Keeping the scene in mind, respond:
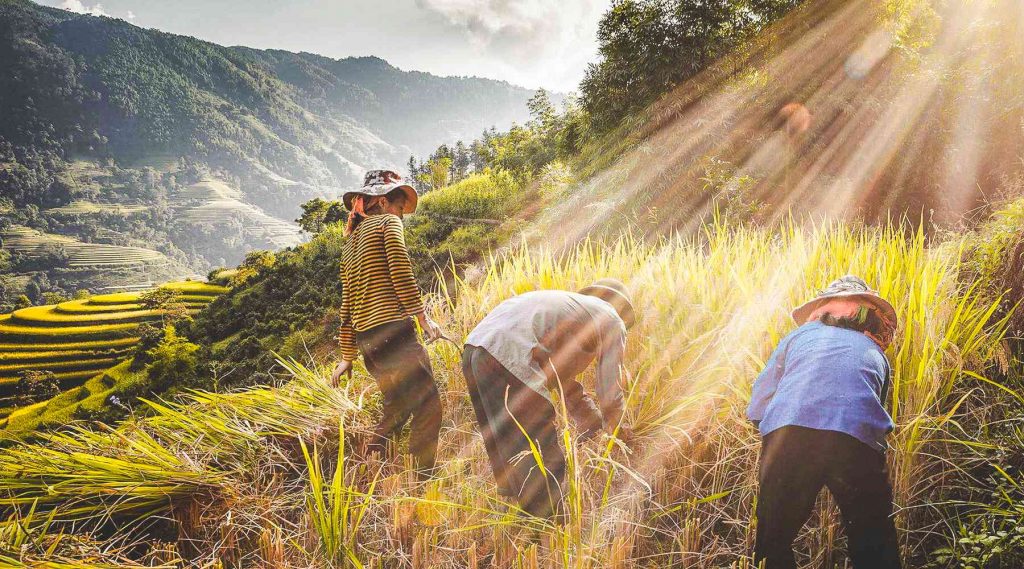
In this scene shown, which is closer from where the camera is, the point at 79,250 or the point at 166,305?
the point at 166,305

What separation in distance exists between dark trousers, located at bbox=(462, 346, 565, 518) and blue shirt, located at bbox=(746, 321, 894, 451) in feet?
2.50

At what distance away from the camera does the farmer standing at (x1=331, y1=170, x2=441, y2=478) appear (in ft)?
7.20

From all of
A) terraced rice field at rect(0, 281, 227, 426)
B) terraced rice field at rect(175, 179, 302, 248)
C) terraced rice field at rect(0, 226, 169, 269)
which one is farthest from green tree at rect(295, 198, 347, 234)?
terraced rice field at rect(175, 179, 302, 248)

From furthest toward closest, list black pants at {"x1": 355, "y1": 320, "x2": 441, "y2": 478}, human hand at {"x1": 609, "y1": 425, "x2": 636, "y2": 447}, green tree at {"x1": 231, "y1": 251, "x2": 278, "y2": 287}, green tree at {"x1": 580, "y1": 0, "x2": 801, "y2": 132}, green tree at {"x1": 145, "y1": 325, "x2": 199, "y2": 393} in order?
1. green tree at {"x1": 231, "y1": 251, "x2": 278, "y2": 287}
2. green tree at {"x1": 145, "y1": 325, "x2": 199, "y2": 393}
3. green tree at {"x1": 580, "y1": 0, "x2": 801, "y2": 132}
4. black pants at {"x1": 355, "y1": 320, "x2": 441, "y2": 478}
5. human hand at {"x1": 609, "y1": 425, "x2": 636, "y2": 447}

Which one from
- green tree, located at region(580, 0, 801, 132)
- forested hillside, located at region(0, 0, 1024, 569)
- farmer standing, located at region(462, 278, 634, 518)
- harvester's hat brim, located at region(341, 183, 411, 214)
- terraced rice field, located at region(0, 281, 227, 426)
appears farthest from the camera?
terraced rice field, located at region(0, 281, 227, 426)

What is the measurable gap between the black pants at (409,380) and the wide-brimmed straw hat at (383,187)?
731mm

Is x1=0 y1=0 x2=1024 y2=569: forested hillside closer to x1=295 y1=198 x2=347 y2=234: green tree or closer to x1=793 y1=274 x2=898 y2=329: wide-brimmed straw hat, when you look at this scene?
x1=793 y1=274 x2=898 y2=329: wide-brimmed straw hat

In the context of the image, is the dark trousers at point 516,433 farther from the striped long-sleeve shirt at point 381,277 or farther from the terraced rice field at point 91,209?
the terraced rice field at point 91,209

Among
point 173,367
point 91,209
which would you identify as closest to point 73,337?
point 173,367

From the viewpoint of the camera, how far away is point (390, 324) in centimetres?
222

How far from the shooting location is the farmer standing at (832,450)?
1266 millimetres

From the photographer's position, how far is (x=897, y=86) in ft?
26.8

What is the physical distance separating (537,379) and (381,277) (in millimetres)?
1035

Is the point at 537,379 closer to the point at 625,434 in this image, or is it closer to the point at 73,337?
the point at 625,434
